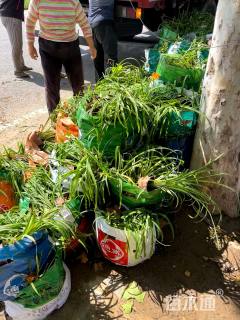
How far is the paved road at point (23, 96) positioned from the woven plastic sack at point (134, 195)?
1636 millimetres

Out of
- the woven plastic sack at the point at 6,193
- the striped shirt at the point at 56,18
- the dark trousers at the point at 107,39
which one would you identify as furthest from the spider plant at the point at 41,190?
the dark trousers at the point at 107,39

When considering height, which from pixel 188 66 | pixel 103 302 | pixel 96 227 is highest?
pixel 188 66

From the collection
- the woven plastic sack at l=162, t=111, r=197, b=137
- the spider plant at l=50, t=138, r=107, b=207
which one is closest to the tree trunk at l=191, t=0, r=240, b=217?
the woven plastic sack at l=162, t=111, r=197, b=137

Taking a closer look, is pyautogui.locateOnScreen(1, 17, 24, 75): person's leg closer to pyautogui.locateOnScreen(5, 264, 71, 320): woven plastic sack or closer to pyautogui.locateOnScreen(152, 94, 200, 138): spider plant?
pyautogui.locateOnScreen(152, 94, 200, 138): spider plant

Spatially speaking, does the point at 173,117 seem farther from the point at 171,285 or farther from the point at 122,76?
the point at 171,285

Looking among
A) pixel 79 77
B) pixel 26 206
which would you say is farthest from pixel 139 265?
pixel 79 77

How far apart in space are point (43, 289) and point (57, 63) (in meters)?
2.54

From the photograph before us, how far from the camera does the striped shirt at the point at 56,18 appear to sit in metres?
3.61

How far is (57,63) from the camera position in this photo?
13.4 feet

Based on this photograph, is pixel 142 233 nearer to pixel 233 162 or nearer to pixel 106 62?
pixel 233 162

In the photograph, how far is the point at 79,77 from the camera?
4.20m

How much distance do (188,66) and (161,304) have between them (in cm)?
200

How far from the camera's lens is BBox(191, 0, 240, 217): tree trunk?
244 cm

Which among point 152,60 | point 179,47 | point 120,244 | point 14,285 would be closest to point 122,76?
point 152,60
